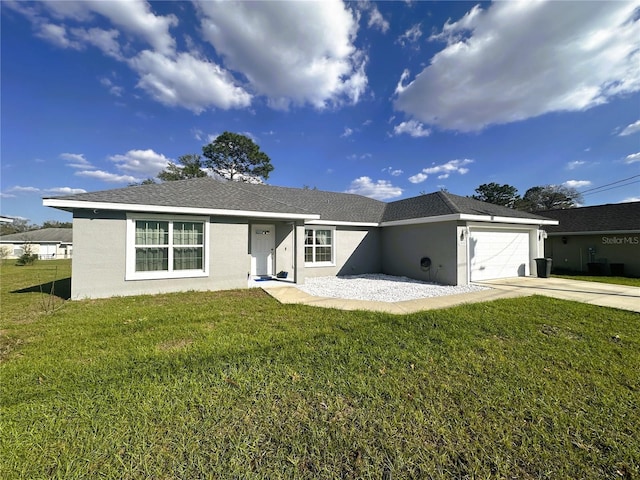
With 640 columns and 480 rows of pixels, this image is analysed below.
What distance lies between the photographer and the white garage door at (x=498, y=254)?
12047 millimetres

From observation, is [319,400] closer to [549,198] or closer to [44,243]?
[549,198]

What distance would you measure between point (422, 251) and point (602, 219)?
550 inches

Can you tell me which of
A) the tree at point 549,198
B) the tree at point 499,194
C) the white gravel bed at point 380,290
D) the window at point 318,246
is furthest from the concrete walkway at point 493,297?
the tree at point 549,198

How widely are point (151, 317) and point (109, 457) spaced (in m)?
4.70

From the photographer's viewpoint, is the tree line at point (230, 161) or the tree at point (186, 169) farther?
the tree at point (186, 169)

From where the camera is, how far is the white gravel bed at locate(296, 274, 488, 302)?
28.8 feet

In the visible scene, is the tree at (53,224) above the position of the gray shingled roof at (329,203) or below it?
above

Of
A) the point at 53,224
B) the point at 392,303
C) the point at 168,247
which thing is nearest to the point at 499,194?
the point at 392,303

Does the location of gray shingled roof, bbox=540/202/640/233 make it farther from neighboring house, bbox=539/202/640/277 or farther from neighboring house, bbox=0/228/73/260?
neighboring house, bbox=0/228/73/260

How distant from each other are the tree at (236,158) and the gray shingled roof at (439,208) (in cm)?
2227

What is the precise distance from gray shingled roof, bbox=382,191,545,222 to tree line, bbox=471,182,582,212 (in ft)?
119

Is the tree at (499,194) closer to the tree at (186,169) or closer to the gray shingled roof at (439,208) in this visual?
the gray shingled roof at (439,208)

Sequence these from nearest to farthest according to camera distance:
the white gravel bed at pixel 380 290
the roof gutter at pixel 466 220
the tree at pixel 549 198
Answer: the white gravel bed at pixel 380 290, the roof gutter at pixel 466 220, the tree at pixel 549 198

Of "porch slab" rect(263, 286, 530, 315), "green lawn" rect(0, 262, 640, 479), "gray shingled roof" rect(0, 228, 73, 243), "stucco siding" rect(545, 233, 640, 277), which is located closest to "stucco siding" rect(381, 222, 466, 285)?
"porch slab" rect(263, 286, 530, 315)
